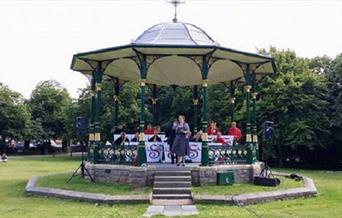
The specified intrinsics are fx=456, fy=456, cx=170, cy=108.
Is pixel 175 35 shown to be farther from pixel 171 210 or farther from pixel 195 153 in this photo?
pixel 171 210

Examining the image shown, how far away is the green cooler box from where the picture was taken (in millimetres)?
14656

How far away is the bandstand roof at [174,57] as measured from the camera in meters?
14.9

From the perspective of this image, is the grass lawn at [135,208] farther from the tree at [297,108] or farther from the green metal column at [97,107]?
the tree at [297,108]

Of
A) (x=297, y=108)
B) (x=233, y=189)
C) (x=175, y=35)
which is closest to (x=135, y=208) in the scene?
(x=233, y=189)

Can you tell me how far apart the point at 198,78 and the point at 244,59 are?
477 cm

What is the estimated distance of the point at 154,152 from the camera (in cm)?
1669

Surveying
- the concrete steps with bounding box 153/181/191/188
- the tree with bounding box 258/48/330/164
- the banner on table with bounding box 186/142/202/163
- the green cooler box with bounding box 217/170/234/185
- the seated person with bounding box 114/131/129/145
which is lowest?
the concrete steps with bounding box 153/181/191/188

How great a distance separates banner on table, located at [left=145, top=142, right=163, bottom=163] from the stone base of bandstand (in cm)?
154

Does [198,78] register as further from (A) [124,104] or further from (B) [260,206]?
(A) [124,104]

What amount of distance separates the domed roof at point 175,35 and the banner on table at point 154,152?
12.3ft

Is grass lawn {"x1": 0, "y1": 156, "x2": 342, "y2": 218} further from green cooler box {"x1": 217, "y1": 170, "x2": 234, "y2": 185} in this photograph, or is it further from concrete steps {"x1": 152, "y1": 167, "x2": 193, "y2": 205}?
concrete steps {"x1": 152, "y1": 167, "x2": 193, "y2": 205}

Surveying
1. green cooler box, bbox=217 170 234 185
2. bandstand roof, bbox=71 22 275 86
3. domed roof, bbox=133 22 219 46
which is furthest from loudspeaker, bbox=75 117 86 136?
green cooler box, bbox=217 170 234 185

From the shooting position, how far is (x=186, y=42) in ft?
50.2

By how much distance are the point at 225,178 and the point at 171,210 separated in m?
3.69
